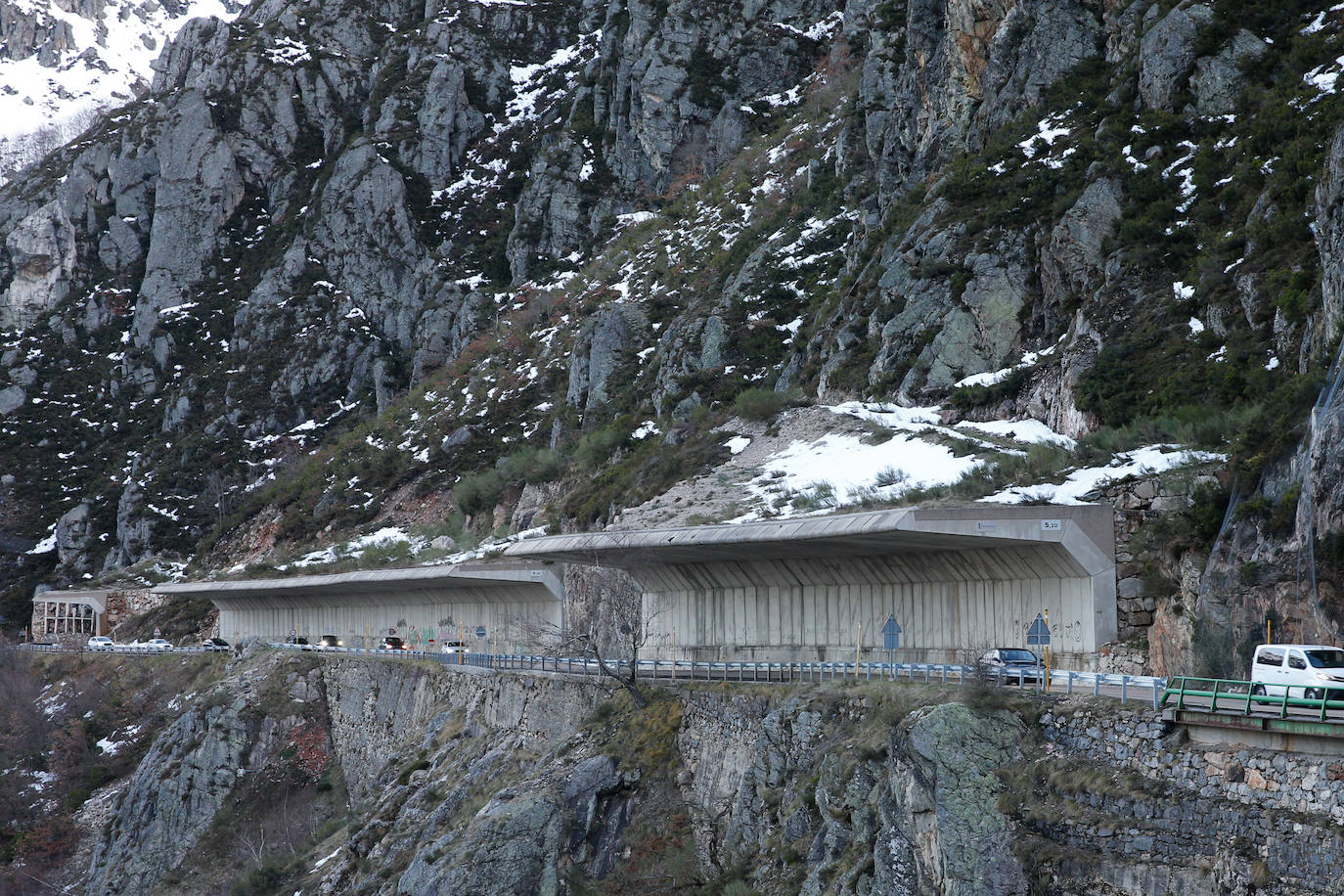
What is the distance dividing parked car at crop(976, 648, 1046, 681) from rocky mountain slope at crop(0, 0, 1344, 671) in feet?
9.87

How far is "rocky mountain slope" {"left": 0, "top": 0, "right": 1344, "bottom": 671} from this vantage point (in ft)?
123

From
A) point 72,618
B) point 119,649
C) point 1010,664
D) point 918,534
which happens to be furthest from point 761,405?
point 72,618

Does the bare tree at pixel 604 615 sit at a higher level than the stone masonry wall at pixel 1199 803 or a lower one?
higher

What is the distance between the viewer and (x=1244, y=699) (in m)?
19.0

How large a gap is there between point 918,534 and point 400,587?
3399cm

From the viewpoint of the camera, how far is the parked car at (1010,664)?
24.5 m

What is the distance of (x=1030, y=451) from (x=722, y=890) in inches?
600

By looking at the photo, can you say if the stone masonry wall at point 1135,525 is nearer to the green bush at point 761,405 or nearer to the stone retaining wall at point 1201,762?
the stone retaining wall at point 1201,762

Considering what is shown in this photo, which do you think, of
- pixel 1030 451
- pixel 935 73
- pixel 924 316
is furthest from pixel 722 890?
pixel 935 73

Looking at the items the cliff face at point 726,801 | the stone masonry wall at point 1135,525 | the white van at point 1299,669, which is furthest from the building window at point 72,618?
the white van at point 1299,669

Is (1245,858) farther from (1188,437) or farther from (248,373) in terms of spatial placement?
(248,373)

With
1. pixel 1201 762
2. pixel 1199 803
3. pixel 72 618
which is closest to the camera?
pixel 1199 803

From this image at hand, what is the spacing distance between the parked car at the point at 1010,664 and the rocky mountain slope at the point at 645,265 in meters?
3.01

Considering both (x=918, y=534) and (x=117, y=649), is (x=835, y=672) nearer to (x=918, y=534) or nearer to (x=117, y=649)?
(x=918, y=534)
